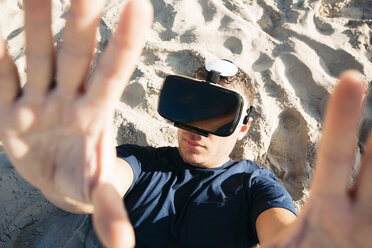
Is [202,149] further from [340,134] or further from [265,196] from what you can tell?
[340,134]

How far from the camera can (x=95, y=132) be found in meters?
0.78

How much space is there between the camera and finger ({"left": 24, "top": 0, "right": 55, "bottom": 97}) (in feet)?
2.35

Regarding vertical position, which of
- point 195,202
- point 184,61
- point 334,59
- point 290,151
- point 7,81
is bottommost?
point 290,151

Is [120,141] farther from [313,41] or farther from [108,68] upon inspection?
[313,41]

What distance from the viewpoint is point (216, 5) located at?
8.71 ft

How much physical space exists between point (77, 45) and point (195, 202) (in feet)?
3.00

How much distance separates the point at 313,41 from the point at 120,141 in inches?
70.3

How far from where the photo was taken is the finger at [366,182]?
60cm

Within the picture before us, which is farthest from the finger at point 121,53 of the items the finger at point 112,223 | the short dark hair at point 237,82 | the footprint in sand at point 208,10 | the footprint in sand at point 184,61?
the footprint in sand at point 208,10

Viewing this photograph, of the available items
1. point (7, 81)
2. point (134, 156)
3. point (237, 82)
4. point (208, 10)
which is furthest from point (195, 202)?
point (208, 10)

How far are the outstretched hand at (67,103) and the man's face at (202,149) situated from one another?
0.73 metres

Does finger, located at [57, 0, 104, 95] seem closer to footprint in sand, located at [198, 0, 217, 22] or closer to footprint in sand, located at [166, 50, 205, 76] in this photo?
footprint in sand, located at [166, 50, 205, 76]

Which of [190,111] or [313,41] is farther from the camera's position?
[313,41]

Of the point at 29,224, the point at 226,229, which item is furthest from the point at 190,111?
the point at 29,224
